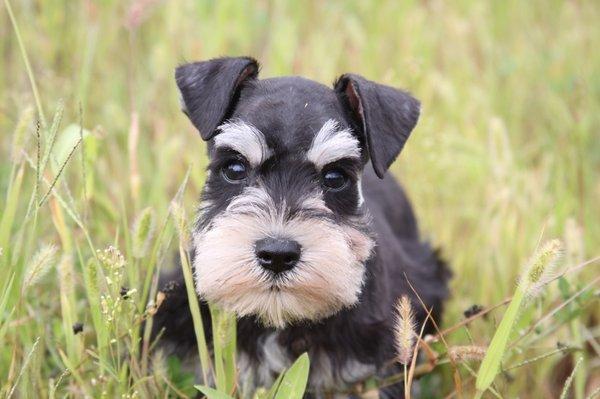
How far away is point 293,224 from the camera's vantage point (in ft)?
9.34

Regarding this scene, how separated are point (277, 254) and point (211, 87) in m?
0.83

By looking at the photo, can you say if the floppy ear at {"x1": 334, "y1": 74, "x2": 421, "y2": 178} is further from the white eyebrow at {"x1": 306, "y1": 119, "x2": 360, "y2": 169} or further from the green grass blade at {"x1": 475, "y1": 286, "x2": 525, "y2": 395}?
the green grass blade at {"x1": 475, "y1": 286, "x2": 525, "y2": 395}

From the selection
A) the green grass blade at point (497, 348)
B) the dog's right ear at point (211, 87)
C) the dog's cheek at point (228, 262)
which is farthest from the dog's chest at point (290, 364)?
the dog's right ear at point (211, 87)

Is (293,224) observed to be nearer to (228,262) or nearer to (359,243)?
(228,262)

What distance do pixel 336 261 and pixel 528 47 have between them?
14.9 feet

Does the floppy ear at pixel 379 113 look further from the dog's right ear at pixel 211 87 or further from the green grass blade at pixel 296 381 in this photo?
the green grass blade at pixel 296 381

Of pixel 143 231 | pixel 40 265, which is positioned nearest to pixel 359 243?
pixel 143 231

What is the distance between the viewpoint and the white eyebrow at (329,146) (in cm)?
304

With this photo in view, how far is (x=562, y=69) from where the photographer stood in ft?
21.2

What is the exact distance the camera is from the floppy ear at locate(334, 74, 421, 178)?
318 centimetres

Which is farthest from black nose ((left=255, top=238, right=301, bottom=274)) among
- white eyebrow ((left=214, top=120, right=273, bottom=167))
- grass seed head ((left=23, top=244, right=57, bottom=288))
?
grass seed head ((left=23, top=244, right=57, bottom=288))

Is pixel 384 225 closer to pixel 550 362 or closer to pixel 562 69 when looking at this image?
pixel 550 362

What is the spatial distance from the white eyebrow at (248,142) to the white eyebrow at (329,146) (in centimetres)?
16

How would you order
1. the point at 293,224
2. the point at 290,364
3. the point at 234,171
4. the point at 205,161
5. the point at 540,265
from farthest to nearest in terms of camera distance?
the point at 205,161 → the point at 290,364 → the point at 234,171 → the point at 293,224 → the point at 540,265
